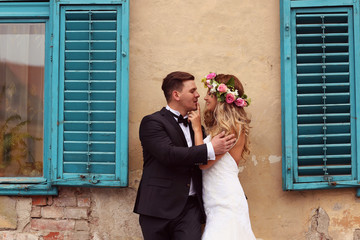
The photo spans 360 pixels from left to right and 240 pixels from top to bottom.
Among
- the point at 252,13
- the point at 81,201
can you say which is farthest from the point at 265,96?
the point at 81,201

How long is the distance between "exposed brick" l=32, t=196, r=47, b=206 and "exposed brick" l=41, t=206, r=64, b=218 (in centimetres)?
7

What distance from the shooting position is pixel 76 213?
432cm

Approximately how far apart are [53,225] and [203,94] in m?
1.95

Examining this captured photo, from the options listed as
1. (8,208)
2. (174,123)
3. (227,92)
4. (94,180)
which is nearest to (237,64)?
(227,92)

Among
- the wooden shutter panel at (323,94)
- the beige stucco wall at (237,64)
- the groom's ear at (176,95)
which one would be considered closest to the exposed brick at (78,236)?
the beige stucco wall at (237,64)

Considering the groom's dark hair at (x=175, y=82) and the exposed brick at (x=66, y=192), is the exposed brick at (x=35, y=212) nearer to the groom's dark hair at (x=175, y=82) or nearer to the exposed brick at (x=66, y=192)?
the exposed brick at (x=66, y=192)

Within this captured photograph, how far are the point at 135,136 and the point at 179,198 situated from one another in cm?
103

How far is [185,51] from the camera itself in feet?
14.2

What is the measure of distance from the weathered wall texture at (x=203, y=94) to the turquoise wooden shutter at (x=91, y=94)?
24 centimetres

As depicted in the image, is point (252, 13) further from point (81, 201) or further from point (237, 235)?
point (81, 201)

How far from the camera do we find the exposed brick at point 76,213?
14.2ft

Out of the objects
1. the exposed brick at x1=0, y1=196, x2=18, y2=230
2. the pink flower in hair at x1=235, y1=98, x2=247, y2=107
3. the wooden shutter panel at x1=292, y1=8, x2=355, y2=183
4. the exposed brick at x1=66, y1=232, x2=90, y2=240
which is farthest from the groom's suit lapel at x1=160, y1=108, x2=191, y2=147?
the exposed brick at x1=0, y1=196, x2=18, y2=230

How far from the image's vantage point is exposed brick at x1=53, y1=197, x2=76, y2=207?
4.32 meters

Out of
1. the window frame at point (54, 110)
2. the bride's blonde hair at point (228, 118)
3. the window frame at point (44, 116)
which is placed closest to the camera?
the bride's blonde hair at point (228, 118)
